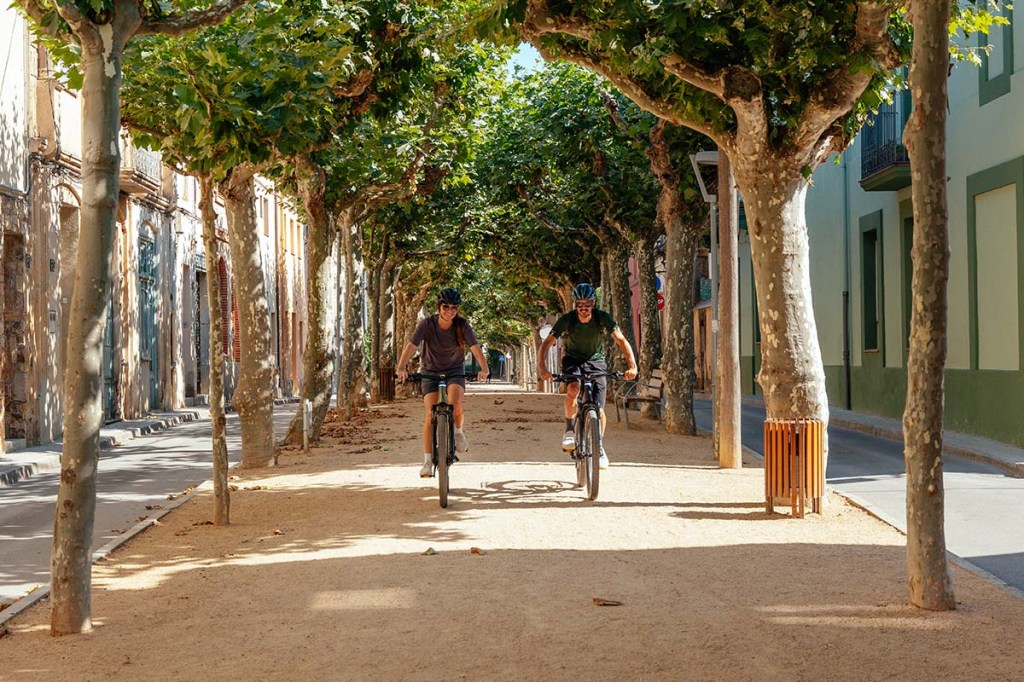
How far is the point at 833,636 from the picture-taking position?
591cm

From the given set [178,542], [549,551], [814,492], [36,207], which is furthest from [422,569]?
[36,207]

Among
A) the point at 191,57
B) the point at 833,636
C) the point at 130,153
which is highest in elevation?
the point at 130,153

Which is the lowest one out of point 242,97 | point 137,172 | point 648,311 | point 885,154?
point 648,311

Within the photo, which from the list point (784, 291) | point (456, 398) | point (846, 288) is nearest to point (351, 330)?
point (846, 288)

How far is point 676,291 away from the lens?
63.2 feet

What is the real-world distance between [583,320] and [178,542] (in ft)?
13.4

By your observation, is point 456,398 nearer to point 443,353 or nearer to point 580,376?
point 443,353

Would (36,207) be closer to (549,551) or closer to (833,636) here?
(549,551)

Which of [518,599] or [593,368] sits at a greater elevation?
[593,368]

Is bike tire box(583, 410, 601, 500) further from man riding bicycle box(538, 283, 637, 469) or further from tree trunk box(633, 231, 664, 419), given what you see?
tree trunk box(633, 231, 664, 419)

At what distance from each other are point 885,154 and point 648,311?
16.7ft

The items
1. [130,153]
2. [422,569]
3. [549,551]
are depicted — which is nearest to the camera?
[422,569]

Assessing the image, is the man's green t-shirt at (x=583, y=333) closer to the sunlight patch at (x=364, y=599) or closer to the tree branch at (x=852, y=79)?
the tree branch at (x=852, y=79)

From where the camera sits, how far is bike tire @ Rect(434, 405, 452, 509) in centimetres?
1066
